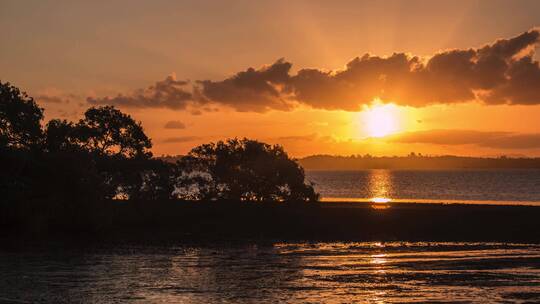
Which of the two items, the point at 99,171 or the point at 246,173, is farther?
the point at 246,173

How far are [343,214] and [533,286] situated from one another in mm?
35472

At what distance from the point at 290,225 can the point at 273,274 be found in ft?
83.3

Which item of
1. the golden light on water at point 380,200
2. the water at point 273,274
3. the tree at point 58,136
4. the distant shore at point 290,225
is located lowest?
the water at point 273,274

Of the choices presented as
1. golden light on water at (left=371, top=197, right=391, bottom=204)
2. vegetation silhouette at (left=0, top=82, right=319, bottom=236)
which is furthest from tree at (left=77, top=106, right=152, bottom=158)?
golden light on water at (left=371, top=197, right=391, bottom=204)

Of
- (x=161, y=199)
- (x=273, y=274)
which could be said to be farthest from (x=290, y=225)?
(x=273, y=274)

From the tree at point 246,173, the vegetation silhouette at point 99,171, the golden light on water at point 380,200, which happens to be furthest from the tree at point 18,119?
the golden light on water at point 380,200

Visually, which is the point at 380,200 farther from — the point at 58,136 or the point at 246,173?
the point at 58,136

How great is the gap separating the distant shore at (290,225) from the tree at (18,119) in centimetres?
907

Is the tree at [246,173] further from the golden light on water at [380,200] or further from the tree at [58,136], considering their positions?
the golden light on water at [380,200]

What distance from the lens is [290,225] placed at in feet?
193

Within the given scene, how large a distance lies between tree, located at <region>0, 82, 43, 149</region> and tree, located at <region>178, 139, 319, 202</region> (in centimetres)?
1823

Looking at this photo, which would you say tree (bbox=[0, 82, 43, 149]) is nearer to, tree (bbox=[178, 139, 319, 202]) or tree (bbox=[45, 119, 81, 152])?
tree (bbox=[45, 119, 81, 152])

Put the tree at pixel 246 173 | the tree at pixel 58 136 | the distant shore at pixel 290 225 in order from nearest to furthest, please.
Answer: the distant shore at pixel 290 225 < the tree at pixel 58 136 < the tree at pixel 246 173

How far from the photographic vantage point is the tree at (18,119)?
5934 centimetres
